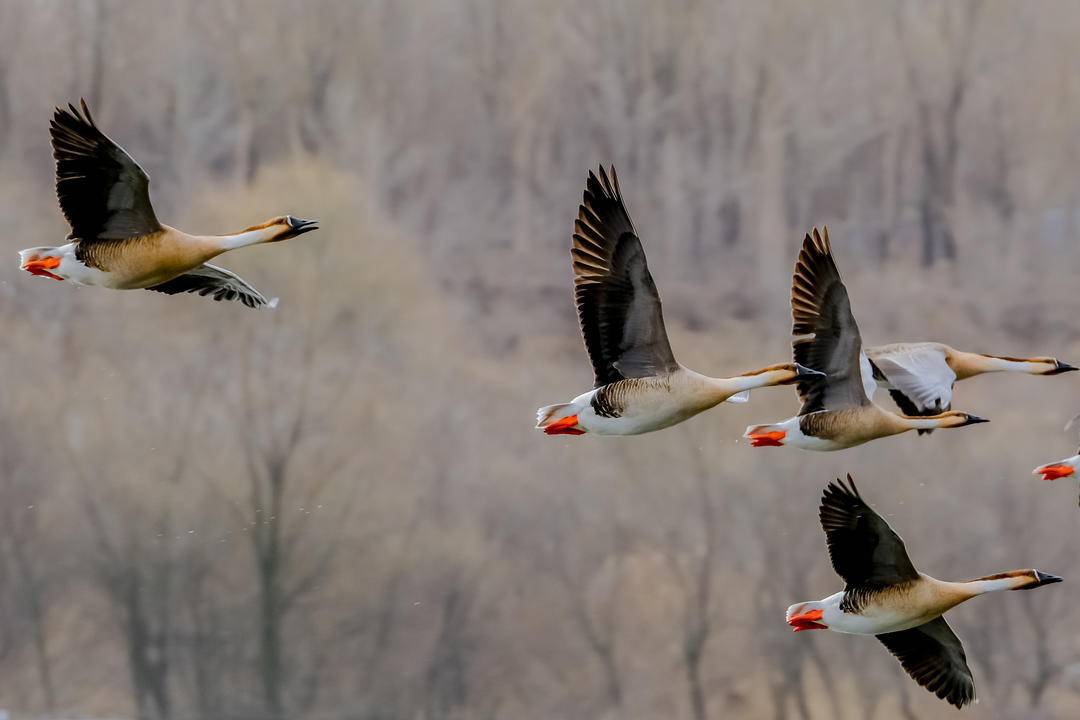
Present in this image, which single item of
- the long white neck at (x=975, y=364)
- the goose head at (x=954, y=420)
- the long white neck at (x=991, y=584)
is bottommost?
the long white neck at (x=991, y=584)

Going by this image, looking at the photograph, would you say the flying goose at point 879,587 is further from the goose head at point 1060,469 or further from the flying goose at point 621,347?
the goose head at point 1060,469

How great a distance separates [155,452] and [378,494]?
1.83 meters

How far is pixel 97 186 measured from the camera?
634 centimetres

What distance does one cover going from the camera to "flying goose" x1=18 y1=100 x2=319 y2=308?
6.24 meters

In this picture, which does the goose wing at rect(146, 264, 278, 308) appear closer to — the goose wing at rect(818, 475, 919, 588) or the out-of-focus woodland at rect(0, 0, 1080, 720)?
the goose wing at rect(818, 475, 919, 588)

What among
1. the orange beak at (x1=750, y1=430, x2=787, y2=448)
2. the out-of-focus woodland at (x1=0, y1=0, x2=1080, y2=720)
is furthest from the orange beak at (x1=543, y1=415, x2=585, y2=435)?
the out-of-focus woodland at (x1=0, y1=0, x2=1080, y2=720)

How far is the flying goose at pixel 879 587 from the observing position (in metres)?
6.22

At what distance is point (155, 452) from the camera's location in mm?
12734

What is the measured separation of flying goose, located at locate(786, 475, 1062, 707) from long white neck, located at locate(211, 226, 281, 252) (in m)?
2.42

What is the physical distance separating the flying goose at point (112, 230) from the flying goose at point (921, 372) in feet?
9.38

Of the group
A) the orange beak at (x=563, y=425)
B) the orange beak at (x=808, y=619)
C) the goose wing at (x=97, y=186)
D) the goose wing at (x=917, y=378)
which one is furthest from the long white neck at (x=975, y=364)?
the goose wing at (x=97, y=186)

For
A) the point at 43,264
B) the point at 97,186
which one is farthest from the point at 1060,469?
the point at 43,264

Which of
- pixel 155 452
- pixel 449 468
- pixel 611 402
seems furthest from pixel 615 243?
pixel 155 452

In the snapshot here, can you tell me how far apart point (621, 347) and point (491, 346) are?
6.35 meters
